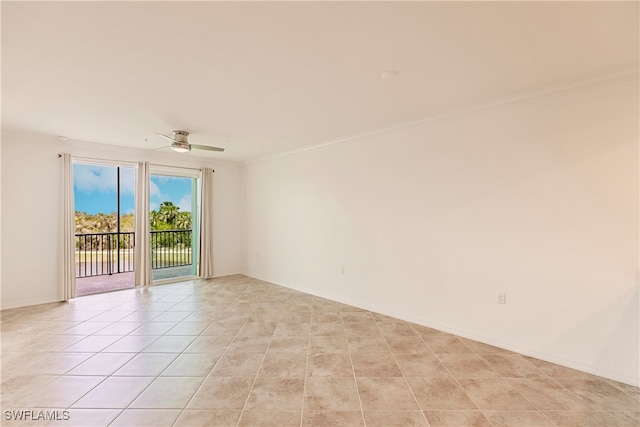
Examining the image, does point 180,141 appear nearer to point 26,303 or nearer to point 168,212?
point 168,212

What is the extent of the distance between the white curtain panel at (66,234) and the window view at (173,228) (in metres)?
1.59

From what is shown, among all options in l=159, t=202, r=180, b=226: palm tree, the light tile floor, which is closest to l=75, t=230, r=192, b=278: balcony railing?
l=159, t=202, r=180, b=226: palm tree

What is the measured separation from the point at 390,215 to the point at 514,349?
1992 millimetres

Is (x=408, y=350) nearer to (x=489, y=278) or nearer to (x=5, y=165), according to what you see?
(x=489, y=278)

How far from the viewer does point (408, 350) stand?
9.75 feet

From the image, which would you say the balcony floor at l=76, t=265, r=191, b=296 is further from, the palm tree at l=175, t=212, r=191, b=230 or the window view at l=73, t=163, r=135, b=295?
the palm tree at l=175, t=212, r=191, b=230

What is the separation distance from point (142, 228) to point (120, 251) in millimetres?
2019

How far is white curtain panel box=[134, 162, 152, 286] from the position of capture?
526 centimetres

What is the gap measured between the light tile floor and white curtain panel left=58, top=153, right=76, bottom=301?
2.30 ft

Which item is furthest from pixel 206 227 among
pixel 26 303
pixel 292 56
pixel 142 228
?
pixel 292 56

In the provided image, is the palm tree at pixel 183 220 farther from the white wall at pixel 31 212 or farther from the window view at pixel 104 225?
the white wall at pixel 31 212

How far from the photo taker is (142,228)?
5281 millimetres

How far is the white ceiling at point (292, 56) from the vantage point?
1.64 m

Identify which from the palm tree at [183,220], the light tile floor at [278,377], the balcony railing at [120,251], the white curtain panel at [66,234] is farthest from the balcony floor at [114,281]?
the light tile floor at [278,377]
